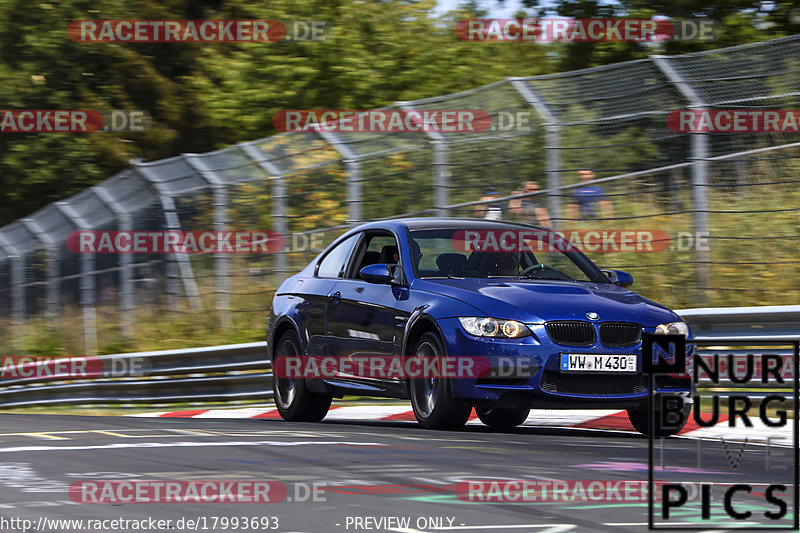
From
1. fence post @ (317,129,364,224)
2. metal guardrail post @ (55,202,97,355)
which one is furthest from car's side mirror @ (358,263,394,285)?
metal guardrail post @ (55,202,97,355)

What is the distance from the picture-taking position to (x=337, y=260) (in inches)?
447

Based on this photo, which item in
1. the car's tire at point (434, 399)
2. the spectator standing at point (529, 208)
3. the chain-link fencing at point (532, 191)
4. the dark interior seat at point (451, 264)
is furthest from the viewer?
the spectator standing at point (529, 208)

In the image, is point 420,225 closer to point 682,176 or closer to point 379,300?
point 379,300

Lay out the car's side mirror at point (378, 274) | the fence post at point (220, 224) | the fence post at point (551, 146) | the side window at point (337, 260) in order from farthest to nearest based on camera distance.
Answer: the fence post at point (220, 224) < the fence post at point (551, 146) < the side window at point (337, 260) < the car's side mirror at point (378, 274)

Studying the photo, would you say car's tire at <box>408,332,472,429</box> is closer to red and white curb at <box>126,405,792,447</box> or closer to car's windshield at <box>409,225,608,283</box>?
car's windshield at <box>409,225,608,283</box>

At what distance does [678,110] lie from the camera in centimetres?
1289

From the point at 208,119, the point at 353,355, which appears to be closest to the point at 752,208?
the point at 353,355

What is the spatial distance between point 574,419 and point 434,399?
2174mm

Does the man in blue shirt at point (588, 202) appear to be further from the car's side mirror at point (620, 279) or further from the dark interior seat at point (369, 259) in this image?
the dark interior seat at point (369, 259)

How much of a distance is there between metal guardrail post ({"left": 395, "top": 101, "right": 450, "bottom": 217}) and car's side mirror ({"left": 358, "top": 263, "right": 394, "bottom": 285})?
491 centimetres

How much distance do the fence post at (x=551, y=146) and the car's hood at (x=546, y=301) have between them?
13.0ft

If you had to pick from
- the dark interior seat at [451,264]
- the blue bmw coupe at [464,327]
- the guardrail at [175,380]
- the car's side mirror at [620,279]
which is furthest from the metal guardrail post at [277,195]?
Result: the car's side mirror at [620,279]

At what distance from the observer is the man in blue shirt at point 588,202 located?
46.3 ft

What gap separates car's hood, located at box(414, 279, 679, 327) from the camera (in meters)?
9.16
